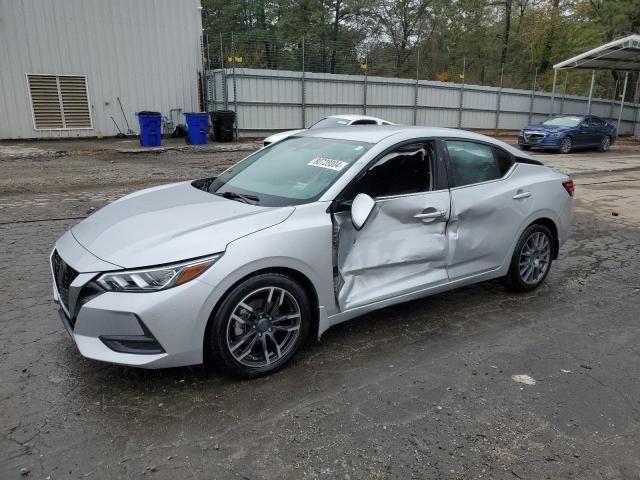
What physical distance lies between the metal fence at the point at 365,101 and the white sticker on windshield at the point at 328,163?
1638 centimetres

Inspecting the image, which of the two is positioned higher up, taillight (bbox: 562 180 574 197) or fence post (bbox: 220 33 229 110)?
fence post (bbox: 220 33 229 110)

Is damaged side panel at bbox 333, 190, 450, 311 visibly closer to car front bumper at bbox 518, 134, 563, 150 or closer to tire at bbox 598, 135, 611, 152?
car front bumper at bbox 518, 134, 563, 150

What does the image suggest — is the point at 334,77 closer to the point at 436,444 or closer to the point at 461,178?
the point at 461,178

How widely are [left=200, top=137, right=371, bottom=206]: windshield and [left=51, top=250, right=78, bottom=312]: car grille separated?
1.17 metres

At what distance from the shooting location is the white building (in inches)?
667

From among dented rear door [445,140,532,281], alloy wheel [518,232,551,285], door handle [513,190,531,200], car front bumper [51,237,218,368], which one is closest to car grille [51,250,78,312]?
car front bumper [51,237,218,368]

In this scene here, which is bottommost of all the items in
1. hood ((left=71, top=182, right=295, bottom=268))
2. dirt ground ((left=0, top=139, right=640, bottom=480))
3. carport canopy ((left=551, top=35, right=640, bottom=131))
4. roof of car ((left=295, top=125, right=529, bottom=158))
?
dirt ground ((left=0, top=139, right=640, bottom=480))

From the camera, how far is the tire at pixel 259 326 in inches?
117

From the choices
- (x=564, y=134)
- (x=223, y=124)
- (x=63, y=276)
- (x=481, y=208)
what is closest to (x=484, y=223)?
(x=481, y=208)

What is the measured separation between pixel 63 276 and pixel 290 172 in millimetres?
1700

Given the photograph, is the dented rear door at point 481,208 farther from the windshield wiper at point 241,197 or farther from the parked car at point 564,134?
the parked car at point 564,134

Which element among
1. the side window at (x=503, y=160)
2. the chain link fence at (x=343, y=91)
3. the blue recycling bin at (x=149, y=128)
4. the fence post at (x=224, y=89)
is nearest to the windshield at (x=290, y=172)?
the side window at (x=503, y=160)

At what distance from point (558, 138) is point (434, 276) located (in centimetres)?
1807

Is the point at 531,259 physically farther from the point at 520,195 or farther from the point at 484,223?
the point at 484,223
